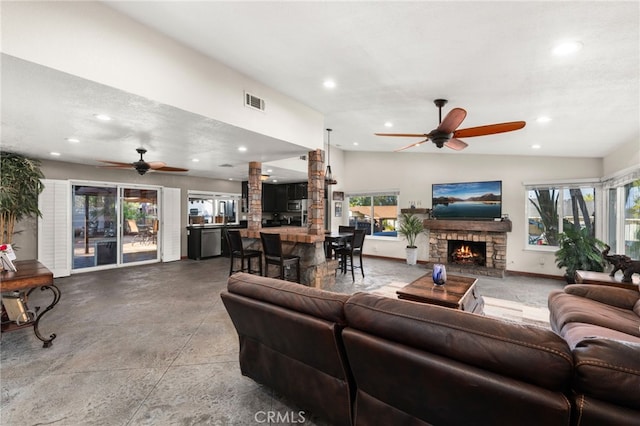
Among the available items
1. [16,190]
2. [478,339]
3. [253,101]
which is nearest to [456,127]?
[253,101]

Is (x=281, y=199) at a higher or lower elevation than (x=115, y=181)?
lower

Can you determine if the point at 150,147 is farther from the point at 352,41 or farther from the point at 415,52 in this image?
the point at 415,52

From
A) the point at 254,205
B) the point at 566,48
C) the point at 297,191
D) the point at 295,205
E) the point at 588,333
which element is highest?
the point at 566,48

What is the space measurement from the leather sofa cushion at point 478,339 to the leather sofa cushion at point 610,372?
0.13 feet

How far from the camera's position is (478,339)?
1096 mm

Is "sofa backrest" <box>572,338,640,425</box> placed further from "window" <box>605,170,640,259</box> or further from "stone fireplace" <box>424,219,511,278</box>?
"stone fireplace" <box>424,219,511,278</box>

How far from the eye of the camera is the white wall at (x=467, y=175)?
5.66 m

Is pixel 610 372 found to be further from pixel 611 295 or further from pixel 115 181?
pixel 115 181

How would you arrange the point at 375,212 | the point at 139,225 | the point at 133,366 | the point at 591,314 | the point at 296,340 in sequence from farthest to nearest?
the point at 375,212 < the point at 139,225 < the point at 133,366 < the point at 591,314 < the point at 296,340

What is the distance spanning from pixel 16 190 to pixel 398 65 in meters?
6.36

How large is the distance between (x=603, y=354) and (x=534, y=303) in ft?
13.0

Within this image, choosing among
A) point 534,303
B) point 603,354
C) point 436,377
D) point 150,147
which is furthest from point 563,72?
point 150,147

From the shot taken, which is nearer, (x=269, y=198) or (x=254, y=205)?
(x=254, y=205)

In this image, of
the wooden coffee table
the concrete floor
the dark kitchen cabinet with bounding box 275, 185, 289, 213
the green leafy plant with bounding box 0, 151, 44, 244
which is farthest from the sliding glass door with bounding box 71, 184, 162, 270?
the wooden coffee table
